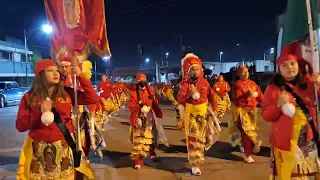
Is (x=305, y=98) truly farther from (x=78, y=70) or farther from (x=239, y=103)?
→ (x=239, y=103)

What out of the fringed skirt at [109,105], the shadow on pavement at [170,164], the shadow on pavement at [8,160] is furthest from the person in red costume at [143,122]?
the fringed skirt at [109,105]

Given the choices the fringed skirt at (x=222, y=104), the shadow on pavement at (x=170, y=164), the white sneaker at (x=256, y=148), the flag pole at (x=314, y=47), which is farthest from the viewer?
the fringed skirt at (x=222, y=104)

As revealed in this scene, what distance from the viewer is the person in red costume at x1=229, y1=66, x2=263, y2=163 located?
22.1ft

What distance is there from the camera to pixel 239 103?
272 inches

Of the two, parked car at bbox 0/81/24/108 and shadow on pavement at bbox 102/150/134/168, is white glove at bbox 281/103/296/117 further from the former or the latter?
parked car at bbox 0/81/24/108

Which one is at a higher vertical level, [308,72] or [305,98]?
[308,72]

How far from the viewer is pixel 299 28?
11.5 ft

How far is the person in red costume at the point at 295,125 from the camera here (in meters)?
3.29

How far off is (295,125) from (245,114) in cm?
360

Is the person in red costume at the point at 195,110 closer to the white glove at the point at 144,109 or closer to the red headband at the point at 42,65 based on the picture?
the white glove at the point at 144,109

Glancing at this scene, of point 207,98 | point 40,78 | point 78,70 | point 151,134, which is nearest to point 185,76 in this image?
point 207,98

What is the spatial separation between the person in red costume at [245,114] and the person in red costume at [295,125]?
11.0 feet

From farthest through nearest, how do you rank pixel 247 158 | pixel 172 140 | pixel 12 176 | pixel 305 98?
pixel 172 140, pixel 247 158, pixel 12 176, pixel 305 98

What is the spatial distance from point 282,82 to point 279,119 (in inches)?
14.3
